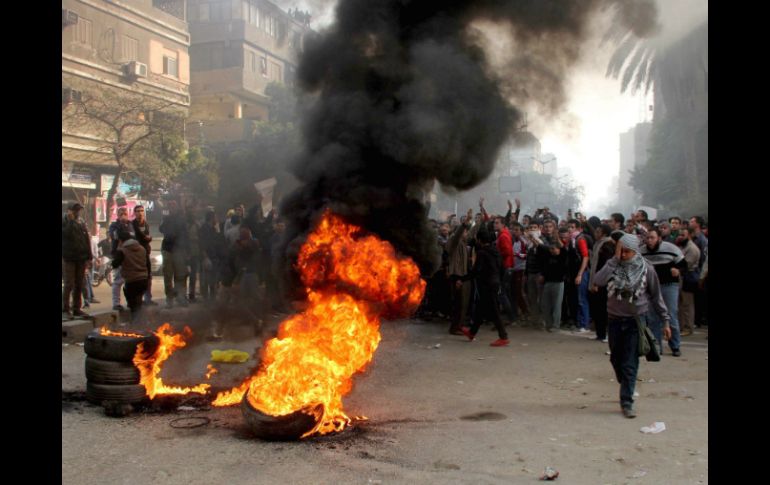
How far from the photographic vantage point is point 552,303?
1048 cm

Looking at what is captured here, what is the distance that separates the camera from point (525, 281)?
1209cm

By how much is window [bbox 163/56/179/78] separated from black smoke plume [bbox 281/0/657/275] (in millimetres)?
22594

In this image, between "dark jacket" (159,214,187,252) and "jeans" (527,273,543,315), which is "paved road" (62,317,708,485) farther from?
"dark jacket" (159,214,187,252)

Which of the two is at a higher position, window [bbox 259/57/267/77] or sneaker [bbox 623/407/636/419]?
window [bbox 259/57/267/77]

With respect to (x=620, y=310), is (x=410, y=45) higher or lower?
higher

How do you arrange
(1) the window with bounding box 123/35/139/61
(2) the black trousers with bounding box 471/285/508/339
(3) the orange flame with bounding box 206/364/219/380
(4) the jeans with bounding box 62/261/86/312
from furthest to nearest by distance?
(1) the window with bounding box 123/35/139/61
(4) the jeans with bounding box 62/261/86/312
(2) the black trousers with bounding box 471/285/508/339
(3) the orange flame with bounding box 206/364/219/380

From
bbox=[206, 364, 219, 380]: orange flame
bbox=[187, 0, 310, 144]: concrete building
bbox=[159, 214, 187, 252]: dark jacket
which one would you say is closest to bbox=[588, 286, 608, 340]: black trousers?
bbox=[206, 364, 219, 380]: orange flame

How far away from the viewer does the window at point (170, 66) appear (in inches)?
1069

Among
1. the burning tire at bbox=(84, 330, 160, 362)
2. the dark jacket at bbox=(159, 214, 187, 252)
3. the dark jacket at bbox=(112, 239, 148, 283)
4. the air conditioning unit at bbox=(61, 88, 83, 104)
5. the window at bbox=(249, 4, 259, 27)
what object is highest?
the window at bbox=(249, 4, 259, 27)

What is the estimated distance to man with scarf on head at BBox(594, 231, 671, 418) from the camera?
582cm

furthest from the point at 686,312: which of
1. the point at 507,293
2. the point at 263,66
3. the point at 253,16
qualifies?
the point at 253,16
